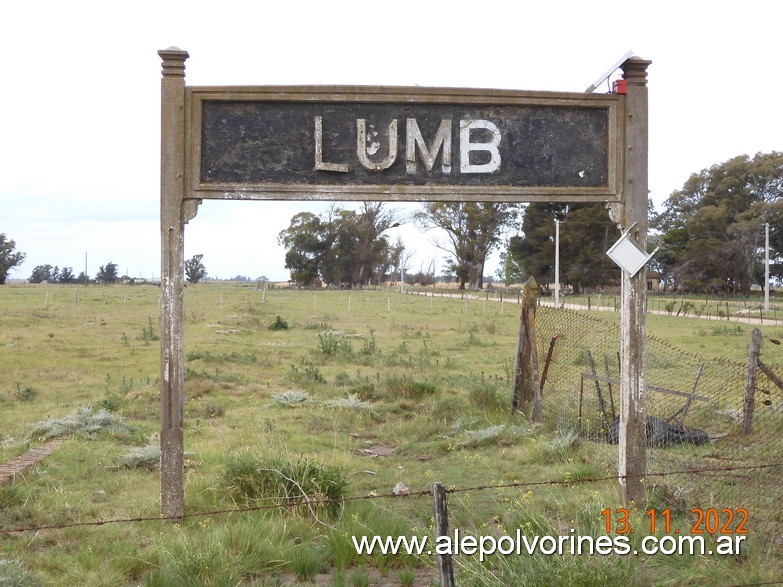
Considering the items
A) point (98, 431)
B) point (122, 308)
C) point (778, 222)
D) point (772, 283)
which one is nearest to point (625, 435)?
point (98, 431)

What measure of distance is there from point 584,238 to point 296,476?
51972mm

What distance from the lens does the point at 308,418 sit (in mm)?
10609

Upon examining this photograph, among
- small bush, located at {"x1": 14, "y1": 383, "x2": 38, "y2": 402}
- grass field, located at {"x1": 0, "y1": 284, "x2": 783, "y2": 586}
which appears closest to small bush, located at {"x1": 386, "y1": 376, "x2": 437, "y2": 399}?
grass field, located at {"x1": 0, "y1": 284, "x2": 783, "y2": 586}

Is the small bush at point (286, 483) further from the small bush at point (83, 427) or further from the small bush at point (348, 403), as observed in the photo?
the small bush at point (348, 403)

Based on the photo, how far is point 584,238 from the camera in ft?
182

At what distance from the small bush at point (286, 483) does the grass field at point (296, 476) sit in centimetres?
2

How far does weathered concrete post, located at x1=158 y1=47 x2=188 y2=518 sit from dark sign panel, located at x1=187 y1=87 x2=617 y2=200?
0.53 ft

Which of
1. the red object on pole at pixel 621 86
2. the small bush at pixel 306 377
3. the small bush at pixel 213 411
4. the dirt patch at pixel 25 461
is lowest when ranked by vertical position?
the dirt patch at pixel 25 461

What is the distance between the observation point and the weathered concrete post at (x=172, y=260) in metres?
5.86

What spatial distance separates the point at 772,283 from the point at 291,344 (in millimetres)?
55365

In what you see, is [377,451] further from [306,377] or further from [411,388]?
[306,377]

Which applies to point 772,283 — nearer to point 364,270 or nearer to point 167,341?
point 364,270

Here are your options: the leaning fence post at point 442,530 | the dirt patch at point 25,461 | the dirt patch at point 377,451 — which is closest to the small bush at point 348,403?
the dirt patch at point 377,451

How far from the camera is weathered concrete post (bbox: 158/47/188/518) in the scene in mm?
5859
